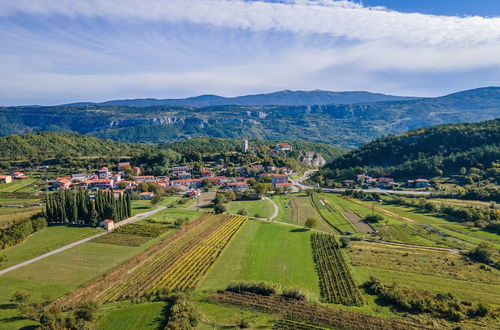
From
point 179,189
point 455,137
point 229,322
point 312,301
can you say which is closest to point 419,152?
point 455,137

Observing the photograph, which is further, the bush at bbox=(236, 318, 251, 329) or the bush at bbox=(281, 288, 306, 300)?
the bush at bbox=(281, 288, 306, 300)

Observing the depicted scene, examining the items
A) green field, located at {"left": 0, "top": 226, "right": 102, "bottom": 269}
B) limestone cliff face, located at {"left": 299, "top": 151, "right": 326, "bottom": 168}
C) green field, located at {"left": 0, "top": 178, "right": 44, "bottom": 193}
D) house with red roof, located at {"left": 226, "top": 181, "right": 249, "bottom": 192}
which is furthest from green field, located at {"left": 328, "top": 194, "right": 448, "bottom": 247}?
limestone cliff face, located at {"left": 299, "top": 151, "right": 326, "bottom": 168}

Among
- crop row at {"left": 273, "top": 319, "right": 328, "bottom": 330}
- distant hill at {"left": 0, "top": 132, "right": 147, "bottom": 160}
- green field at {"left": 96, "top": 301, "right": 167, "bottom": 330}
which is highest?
distant hill at {"left": 0, "top": 132, "right": 147, "bottom": 160}

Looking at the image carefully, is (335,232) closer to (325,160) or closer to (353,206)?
(353,206)

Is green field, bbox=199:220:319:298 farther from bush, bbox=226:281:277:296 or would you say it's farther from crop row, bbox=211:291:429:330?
crop row, bbox=211:291:429:330

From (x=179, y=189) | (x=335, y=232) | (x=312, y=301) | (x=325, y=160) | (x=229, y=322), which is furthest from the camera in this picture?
(x=325, y=160)

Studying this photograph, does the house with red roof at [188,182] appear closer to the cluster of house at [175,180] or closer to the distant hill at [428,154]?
the cluster of house at [175,180]

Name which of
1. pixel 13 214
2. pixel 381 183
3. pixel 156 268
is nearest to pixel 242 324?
pixel 156 268

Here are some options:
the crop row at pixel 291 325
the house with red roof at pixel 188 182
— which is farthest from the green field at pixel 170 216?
the crop row at pixel 291 325
